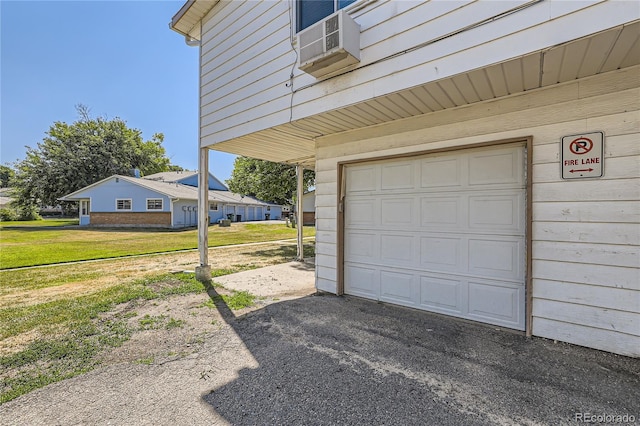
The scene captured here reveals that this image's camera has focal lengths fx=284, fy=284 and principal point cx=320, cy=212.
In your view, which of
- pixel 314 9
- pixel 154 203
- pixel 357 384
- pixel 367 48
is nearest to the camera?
pixel 357 384

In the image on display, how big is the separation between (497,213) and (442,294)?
1221mm

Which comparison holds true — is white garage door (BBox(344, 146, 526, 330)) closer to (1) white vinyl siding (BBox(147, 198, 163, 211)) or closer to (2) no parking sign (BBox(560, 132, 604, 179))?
(2) no parking sign (BBox(560, 132, 604, 179))

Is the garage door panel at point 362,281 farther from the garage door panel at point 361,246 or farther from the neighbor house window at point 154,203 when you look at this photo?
the neighbor house window at point 154,203

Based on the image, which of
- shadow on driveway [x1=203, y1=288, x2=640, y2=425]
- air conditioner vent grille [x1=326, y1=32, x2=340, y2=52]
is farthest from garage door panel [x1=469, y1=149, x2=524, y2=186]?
air conditioner vent grille [x1=326, y1=32, x2=340, y2=52]

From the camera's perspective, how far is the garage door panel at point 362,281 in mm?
4340

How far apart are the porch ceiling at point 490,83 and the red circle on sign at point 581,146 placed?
59cm

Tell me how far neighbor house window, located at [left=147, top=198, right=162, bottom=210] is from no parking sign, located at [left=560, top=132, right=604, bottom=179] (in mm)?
22999

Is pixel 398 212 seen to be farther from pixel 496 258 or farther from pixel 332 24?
pixel 332 24

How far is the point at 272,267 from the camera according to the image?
23.4 feet

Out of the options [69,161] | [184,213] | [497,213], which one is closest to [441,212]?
[497,213]

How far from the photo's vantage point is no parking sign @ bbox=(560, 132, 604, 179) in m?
2.65

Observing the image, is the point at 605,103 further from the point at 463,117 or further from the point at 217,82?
the point at 217,82

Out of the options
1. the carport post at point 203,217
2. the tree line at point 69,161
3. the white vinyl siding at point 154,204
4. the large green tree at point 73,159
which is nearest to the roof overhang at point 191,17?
the carport post at point 203,217

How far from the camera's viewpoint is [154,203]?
21.0m
